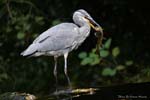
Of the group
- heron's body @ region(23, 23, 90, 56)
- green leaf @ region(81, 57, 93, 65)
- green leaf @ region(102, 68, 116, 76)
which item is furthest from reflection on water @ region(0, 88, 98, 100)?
green leaf @ region(102, 68, 116, 76)

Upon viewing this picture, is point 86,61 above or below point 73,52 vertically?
below

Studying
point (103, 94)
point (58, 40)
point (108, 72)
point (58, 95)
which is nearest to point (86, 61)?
point (108, 72)

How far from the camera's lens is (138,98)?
3482mm

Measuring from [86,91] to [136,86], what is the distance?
0.36 meters

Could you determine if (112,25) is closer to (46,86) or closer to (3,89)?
(46,86)

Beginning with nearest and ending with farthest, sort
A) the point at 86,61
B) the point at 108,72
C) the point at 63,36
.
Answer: the point at 63,36
the point at 86,61
the point at 108,72

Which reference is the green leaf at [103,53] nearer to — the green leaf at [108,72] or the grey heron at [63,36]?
the green leaf at [108,72]

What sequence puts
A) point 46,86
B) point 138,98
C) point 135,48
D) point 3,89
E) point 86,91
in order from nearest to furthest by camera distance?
point 138,98 → point 86,91 → point 3,89 → point 46,86 → point 135,48

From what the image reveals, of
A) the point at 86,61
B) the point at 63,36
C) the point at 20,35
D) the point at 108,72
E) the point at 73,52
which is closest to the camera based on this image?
the point at 63,36

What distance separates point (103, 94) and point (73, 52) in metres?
3.15

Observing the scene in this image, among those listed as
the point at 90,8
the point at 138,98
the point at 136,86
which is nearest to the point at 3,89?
the point at 90,8

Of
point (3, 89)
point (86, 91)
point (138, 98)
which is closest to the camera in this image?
point (138, 98)

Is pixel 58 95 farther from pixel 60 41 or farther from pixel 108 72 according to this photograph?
pixel 108 72

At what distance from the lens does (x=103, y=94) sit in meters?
3.69
